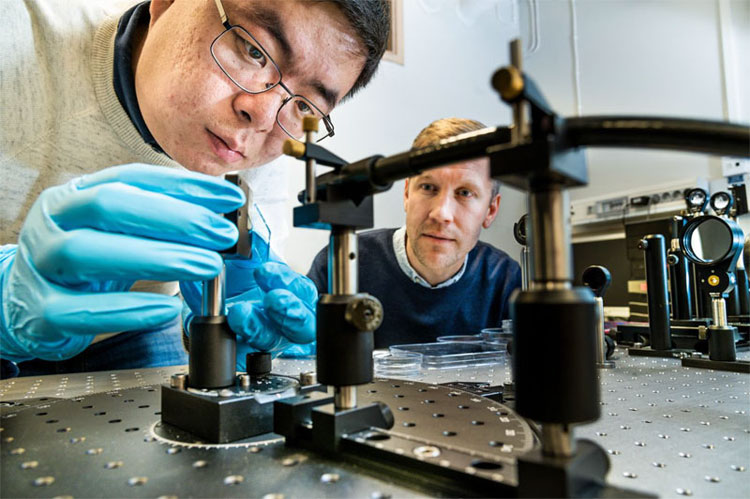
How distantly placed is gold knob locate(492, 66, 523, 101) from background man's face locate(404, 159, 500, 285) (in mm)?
1167

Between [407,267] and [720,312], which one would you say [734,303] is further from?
[407,267]

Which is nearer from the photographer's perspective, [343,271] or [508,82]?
[508,82]

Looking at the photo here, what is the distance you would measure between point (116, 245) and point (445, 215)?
119 centimetres

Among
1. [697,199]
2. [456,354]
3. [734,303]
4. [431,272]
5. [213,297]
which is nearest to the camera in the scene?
[213,297]

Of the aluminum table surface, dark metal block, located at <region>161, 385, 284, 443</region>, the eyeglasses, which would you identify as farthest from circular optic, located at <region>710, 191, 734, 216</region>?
dark metal block, located at <region>161, 385, 284, 443</region>

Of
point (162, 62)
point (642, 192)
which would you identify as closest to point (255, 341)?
point (162, 62)

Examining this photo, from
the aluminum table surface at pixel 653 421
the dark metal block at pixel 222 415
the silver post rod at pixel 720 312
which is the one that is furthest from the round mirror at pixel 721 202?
the dark metal block at pixel 222 415

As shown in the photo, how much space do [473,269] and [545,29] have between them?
67.2 inches

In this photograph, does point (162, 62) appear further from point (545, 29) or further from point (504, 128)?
point (545, 29)

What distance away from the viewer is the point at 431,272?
68.5 inches

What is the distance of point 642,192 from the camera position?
222 cm

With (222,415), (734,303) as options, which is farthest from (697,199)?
(222,415)

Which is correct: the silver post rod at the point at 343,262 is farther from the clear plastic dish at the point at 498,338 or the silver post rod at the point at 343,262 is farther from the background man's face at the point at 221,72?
the clear plastic dish at the point at 498,338

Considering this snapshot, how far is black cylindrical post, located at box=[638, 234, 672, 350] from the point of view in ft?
3.26
